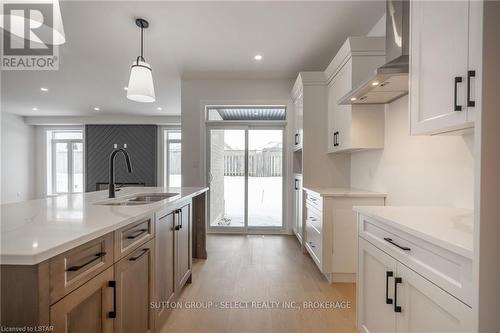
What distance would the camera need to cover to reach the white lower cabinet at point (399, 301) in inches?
35.0

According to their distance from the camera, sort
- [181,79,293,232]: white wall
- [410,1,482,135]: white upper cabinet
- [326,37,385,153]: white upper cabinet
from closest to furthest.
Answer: [410,1,482,135]: white upper cabinet, [326,37,385,153]: white upper cabinet, [181,79,293,232]: white wall

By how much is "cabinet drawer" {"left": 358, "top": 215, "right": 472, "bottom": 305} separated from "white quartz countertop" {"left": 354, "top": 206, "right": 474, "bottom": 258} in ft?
0.13

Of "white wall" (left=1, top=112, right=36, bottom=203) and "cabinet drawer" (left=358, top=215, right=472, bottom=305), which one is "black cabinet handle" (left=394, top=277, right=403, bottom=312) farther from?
"white wall" (left=1, top=112, right=36, bottom=203)

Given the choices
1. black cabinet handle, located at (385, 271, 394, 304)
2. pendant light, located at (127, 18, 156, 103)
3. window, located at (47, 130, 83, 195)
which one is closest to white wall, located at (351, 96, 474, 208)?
black cabinet handle, located at (385, 271, 394, 304)

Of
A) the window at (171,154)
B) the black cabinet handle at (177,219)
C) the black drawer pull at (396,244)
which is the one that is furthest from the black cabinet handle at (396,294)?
the window at (171,154)

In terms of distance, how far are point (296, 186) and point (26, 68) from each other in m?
4.70

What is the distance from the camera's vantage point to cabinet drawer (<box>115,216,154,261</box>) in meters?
1.14

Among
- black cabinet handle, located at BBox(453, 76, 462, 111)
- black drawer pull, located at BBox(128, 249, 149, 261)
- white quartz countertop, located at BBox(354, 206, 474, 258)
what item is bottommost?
black drawer pull, located at BBox(128, 249, 149, 261)

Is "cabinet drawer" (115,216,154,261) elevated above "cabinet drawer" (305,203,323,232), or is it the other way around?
"cabinet drawer" (115,216,154,261)

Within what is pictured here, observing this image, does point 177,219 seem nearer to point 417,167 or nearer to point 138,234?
point 138,234

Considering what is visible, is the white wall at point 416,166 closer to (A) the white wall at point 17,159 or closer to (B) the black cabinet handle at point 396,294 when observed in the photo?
(B) the black cabinet handle at point 396,294

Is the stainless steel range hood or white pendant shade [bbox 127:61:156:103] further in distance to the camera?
white pendant shade [bbox 127:61:156:103]

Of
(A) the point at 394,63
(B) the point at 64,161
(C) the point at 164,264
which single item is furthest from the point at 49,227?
(B) the point at 64,161

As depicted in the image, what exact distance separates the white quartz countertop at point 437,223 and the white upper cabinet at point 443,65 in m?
0.46
